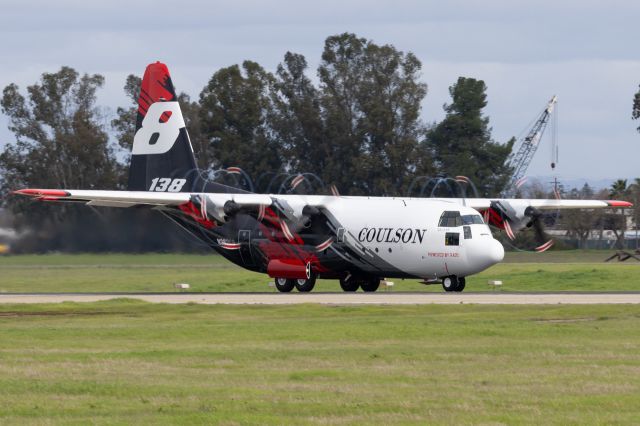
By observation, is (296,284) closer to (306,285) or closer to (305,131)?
(306,285)

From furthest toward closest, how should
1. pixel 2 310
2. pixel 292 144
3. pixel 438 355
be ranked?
pixel 292 144, pixel 2 310, pixel 438 355

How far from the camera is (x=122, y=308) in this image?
127 feet

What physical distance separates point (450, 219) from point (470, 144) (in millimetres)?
58055

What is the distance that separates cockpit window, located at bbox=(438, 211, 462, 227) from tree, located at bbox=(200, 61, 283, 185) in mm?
50543

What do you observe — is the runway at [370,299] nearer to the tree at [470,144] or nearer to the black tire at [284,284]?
the black tire at [284,284]

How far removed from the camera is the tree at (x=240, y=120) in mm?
98188

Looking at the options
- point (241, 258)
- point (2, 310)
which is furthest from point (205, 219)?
point (2, 310)

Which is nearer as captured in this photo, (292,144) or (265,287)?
(265,287)

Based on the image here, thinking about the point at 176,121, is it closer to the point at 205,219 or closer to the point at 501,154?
the point at 205,219

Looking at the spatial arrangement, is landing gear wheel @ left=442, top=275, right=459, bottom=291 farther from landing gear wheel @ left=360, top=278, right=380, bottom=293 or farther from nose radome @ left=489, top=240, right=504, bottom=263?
landing gear wheel @ left=360, top=278, right=380, bottom=293

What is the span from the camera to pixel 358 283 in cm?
5025

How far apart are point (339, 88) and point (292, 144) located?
7.18 metres

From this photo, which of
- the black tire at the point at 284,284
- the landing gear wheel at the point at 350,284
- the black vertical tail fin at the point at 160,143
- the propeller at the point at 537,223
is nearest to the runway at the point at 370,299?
the black tire at the point at 284,284

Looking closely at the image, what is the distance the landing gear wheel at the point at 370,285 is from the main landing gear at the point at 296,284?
2.03 metres
